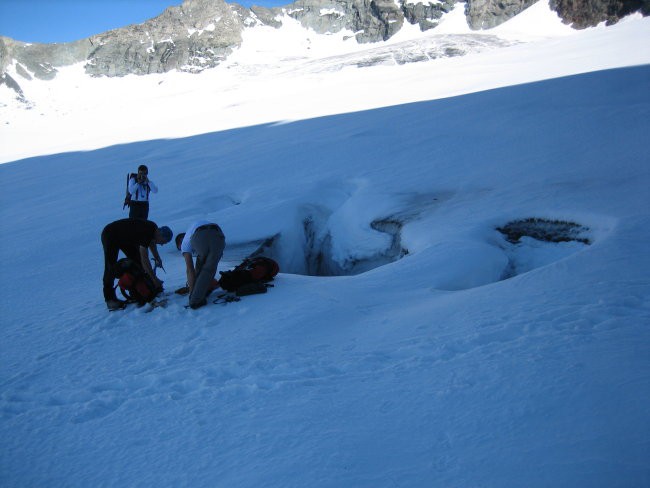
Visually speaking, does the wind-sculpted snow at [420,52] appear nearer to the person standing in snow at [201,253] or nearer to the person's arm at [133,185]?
the person's arm at [133,185]

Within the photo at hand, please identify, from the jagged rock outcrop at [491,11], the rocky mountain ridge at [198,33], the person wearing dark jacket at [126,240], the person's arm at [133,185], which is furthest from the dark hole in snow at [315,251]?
the rocky mountain ridge at [198,33]

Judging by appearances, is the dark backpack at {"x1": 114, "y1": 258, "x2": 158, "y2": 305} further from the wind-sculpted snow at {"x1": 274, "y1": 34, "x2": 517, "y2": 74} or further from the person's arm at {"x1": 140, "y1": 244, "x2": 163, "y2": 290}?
the wind-sculpted snow at {"x1": 274, "y1": 34, "x2": 517, "y2": 74}

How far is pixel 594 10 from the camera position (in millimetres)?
47562

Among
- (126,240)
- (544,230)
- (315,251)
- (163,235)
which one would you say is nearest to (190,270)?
(163,235)

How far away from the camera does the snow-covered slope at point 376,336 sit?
93.9 inches

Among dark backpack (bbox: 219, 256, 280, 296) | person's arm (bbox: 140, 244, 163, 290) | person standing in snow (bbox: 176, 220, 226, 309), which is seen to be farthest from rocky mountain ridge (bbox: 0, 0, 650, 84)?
person's arm (bbox: 140, 244, 163, 290)

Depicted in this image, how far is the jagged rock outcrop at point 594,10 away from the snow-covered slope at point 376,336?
42.0 meters

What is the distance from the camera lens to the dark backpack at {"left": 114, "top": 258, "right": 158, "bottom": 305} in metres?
4.78

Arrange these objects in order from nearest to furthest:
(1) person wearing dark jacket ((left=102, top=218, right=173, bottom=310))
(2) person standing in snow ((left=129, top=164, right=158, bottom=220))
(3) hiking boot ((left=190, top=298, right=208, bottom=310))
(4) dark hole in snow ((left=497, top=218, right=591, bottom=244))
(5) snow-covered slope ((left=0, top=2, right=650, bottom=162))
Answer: (3) hiking boot ((left=190, top=298, right=208, bottom=310)) < (1) person wearing dark jacket ((left=102, top=218, right=173, bottom=310)) < (4) dark hole in snow ((left=497, top=218, right=591, bottom=244)) < (2) person standing in snow ((left=129, top=164, right=158, bottom=220)) < (5) snow-covered slope ((left=0, top=2, right=650, bottom=162))

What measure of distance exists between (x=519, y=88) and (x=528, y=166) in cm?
729

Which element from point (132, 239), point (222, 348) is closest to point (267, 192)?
point (132, 239)

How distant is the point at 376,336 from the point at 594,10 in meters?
55.5

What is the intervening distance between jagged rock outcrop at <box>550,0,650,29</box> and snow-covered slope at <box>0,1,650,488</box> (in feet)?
138

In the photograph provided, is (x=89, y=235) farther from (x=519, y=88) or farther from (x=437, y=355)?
(x=519, y=88)
